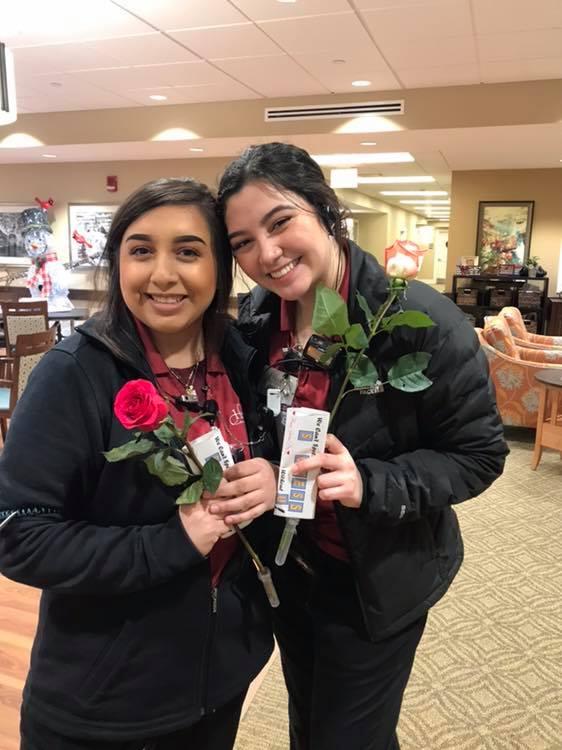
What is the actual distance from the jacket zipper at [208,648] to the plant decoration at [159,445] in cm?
23

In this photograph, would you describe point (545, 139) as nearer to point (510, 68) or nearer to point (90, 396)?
point (510, 68)

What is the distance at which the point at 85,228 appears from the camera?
10141 mm

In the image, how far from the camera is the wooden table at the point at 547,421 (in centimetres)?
413

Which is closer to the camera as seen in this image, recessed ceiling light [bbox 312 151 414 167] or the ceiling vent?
the ceiling vent

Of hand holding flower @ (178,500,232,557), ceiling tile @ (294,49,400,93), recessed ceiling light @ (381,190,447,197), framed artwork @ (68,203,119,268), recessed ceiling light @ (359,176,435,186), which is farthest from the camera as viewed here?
recessed ceiling light @ (381,190,447,197)

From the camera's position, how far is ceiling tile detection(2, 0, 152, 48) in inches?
152

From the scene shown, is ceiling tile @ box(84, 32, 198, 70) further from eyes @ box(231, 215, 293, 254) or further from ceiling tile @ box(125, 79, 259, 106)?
eyes @ box(231, 215, 293, 254)

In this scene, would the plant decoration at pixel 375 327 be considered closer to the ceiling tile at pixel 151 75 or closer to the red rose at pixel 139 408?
the red rose at pixel 139 408

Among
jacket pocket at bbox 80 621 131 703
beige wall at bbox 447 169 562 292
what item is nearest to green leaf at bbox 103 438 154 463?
jacket pocket at bbox 80 621 131 703

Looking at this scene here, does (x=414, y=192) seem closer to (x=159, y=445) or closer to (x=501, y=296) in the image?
(x=501, y=296)

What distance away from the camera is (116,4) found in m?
3.82

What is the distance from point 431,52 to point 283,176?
172 inches

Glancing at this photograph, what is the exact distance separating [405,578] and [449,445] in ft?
0.86

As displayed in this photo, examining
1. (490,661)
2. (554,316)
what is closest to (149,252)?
(490,661)
